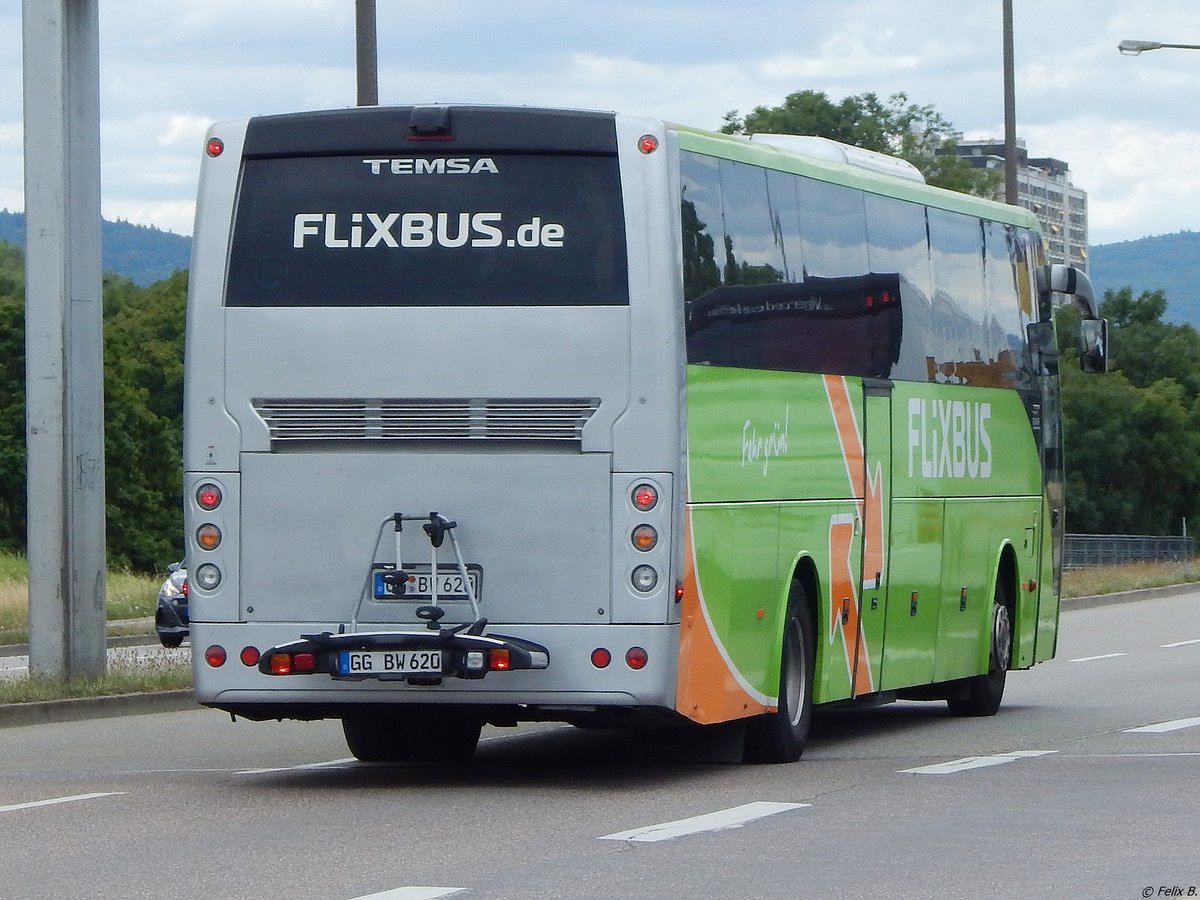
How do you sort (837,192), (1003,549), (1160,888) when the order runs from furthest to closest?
(1003,549), (837,192), (1160,888)

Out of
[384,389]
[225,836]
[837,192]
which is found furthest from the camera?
[837,192]

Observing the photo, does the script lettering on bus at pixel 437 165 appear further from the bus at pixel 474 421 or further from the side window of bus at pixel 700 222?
the side window of bus at pixel 700 222

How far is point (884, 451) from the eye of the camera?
639 inches

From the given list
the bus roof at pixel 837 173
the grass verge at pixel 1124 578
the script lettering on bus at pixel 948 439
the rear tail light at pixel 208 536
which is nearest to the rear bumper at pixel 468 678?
the rear tail light at pixel 208 536

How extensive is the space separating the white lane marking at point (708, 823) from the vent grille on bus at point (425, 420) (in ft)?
7.04

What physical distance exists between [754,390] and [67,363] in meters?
7.79

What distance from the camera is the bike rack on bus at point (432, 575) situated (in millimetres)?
12625

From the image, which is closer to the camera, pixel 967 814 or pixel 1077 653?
pixel 967 814

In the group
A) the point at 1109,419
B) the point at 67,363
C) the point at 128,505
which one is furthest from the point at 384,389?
the point at 1109,419

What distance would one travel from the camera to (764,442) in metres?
14.0

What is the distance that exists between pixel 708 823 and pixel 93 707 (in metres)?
9.12

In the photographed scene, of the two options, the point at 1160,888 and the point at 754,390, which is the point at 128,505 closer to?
the point at 754,390

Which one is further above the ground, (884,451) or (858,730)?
(884,451)

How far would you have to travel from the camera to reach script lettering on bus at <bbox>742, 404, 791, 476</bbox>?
1364cm
